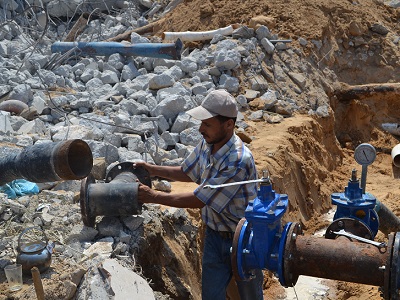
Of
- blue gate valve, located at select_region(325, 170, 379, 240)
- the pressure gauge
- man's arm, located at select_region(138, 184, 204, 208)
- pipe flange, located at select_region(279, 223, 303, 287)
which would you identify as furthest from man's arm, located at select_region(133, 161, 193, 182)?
pipe flange, located at select_region(279, 223, 303, 287)

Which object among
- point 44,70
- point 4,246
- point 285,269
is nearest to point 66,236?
point 4,246

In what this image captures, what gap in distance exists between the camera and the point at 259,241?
4062 millimetres

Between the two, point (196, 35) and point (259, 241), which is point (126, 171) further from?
point (196, 35)

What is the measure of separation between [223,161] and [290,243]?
1049mm

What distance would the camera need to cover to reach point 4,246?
519cm

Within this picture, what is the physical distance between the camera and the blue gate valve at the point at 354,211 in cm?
465

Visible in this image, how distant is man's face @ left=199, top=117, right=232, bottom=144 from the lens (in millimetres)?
4902

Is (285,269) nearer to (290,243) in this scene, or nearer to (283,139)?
(290,243)

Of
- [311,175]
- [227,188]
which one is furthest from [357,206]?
[311,175]

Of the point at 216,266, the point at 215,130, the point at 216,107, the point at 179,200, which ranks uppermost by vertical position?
the point at 216,107

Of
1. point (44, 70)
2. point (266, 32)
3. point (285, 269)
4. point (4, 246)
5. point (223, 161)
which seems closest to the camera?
point (285, 269)

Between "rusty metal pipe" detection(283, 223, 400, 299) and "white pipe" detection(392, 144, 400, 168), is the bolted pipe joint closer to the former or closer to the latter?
"rusty metal pipe" detection(283, 223, 400, 299)

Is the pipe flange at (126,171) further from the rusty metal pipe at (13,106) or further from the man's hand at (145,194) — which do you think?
the rusty metal pipe at (13,106)

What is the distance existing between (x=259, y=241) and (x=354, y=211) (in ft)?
3.67
